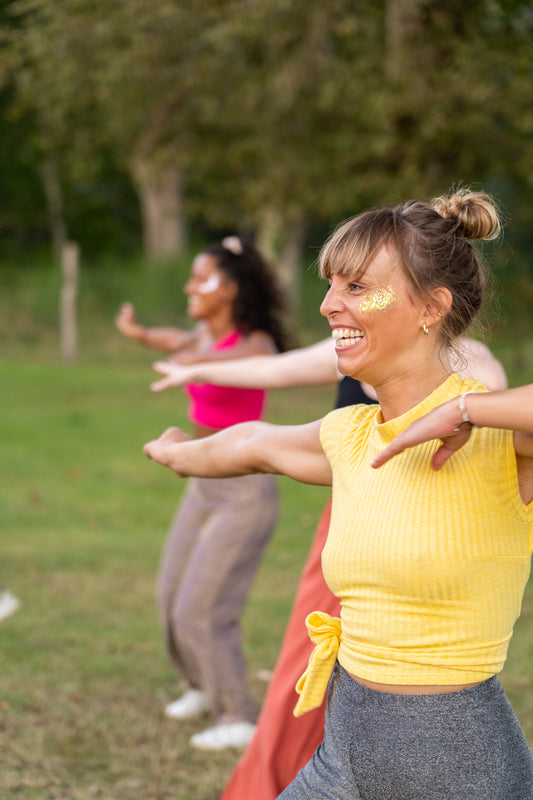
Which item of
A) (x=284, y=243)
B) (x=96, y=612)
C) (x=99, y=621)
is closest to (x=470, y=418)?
(x=99, y=621)

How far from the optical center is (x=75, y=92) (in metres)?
15.9

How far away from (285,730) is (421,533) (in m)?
1.56

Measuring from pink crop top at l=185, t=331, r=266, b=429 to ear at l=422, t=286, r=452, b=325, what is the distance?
2755 millimetres

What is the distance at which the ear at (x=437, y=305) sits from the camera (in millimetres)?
2381

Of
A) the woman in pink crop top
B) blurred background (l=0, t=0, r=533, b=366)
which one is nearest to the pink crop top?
the woman in pink crop top

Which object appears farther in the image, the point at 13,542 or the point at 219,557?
the point at 13,542

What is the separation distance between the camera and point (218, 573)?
195 inches

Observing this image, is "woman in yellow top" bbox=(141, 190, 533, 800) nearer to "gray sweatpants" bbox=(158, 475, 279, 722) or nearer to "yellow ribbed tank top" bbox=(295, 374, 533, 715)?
"yellow ribbed tank top" bbox=(295, 374, 533, 715)

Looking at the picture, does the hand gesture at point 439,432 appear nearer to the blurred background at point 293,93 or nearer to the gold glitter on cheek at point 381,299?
the gold glitter on cheek at point 381,299

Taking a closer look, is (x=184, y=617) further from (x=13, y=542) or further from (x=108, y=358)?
(x=108, y=358)

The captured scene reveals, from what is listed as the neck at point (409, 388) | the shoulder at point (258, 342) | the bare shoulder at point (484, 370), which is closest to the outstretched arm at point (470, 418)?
the neck at point (409, 388)

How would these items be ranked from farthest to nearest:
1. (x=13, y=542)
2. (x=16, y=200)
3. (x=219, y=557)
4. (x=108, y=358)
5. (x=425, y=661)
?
(x=16, y=200) → (x=108, y=358) → (x=13, y=542) → (x=219, y=557) → (x=425, y=661)

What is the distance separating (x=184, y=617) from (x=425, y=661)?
9.64 feet

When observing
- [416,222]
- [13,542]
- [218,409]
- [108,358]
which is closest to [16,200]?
[108,358]
